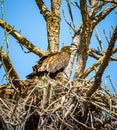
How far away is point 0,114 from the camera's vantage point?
491 centimetres

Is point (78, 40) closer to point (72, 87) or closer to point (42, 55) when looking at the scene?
point (42, 55)

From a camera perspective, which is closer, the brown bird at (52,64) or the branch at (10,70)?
the branch at (10,70)

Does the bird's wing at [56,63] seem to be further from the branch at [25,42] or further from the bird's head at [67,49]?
the branch at [25,42]

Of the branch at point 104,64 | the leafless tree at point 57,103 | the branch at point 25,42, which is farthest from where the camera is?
the branch at point 25,42

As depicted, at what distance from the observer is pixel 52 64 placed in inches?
265

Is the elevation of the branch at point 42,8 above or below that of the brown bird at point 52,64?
above

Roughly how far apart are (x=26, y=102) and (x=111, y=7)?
238cm

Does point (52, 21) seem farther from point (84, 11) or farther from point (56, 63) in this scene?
point (84, 11)

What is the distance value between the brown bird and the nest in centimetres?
91

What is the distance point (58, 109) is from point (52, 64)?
1.81 m

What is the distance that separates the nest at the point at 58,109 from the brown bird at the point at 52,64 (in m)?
0.91

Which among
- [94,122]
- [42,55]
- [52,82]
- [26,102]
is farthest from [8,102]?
[42,55]

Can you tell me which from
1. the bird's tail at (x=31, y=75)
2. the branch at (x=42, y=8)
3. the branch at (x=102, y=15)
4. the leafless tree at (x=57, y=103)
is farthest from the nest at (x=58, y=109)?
the branch at (x=42, y=8)

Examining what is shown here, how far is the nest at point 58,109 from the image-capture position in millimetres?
4930
